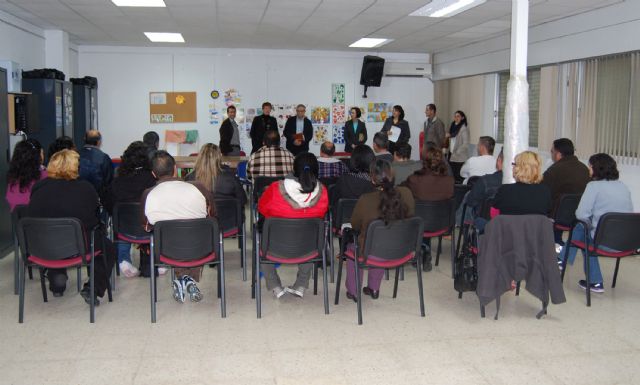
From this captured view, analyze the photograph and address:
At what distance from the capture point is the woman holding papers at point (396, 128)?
9922mm

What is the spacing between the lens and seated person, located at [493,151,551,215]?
4203 mm

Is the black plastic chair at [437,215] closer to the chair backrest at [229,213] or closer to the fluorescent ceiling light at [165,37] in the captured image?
the chair backrest at [229,213]

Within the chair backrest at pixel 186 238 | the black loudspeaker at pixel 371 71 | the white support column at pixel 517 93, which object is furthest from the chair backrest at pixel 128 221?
the black loudspeaker at pixel 371 71

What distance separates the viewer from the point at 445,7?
717cm

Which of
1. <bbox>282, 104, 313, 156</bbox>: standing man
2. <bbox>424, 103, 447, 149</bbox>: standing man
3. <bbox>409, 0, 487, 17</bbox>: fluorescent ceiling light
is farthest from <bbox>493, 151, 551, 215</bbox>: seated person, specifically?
<bbox>282, 104, 313, 156</bbox>: standing man

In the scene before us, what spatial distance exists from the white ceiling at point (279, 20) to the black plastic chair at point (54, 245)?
3869mm

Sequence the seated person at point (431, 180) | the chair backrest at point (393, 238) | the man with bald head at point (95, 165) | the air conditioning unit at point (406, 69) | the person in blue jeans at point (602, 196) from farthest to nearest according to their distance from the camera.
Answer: the air conditioning unit at point (406, 69)
the man with bald head at point (95, 165)
the seated person at point (431, 180)
the person in blue jeans at point (602, 196)
the chair backrest at point (393, 238)

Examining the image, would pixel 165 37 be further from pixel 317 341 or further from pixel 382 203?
pixel 317 341

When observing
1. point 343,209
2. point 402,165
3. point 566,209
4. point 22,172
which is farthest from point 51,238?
point 566,209

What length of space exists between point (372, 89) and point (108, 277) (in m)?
8.66

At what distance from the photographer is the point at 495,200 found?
4367mm

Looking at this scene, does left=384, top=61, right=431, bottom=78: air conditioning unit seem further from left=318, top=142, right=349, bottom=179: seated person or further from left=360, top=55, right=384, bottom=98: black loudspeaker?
left=318, top=142, right=349, bottom=179: seated person

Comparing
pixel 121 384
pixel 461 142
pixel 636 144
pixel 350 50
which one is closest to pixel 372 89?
pixel 350 50

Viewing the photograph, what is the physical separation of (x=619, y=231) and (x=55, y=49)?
8.35 metres
